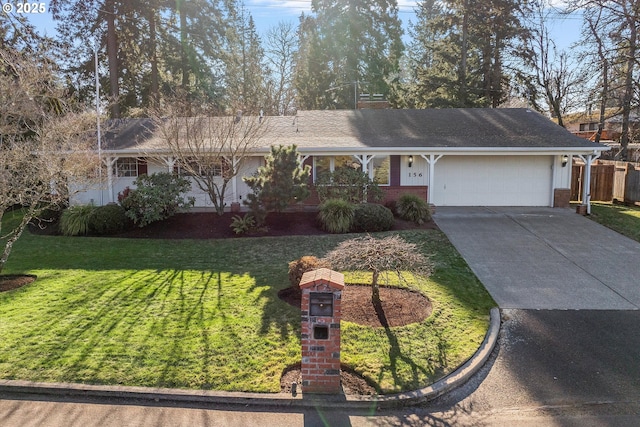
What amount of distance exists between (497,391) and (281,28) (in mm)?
30099

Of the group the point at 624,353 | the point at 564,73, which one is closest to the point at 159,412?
the point at 624,353

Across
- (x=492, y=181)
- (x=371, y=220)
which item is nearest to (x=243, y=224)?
(x=371, y=220)

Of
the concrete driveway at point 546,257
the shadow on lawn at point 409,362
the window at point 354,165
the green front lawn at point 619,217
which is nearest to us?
the shadow on lawn at point 409,362

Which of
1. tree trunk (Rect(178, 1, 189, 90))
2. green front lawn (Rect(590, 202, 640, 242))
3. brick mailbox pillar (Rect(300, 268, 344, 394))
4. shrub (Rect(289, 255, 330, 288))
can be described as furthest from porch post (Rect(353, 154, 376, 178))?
tree trunk (Rect(178, 1, 189, 90))

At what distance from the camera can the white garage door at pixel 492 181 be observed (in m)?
16.3

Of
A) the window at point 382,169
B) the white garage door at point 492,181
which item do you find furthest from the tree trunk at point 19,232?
the white garage door at point 492,181

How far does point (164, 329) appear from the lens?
621 centimetres

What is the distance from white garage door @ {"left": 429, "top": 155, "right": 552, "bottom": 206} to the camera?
53.6ft

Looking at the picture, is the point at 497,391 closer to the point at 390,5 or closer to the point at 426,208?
the point at 426,208

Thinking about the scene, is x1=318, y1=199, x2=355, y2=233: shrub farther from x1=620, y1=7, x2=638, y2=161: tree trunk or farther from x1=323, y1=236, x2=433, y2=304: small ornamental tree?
x1=620, y1=7, x2=638, y2=161: tree trunk

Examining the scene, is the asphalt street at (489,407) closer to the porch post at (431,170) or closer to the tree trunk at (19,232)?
the tree trunk at (19,232)

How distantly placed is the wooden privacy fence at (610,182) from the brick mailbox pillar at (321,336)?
1583cm

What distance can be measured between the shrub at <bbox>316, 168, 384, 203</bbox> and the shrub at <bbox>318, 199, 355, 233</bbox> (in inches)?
49.0

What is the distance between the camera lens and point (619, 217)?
14438 millimetres
